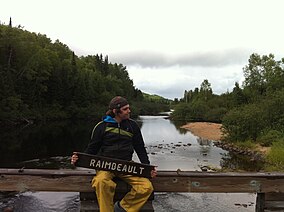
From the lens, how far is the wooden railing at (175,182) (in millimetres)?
4297

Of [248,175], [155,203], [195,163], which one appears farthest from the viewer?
[195,163]

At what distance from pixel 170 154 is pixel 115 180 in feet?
73.7

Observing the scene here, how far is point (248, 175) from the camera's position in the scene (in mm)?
4430

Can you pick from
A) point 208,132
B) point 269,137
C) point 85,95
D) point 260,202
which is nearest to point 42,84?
point 85,95

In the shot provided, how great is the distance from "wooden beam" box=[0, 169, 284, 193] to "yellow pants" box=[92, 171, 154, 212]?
0.80 feet

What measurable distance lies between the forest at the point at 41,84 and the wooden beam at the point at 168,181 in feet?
158

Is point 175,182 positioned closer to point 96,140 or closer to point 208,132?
point 96,140

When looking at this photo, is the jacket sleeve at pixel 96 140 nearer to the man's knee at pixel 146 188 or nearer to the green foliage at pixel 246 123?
the man's knee at pixel 146 188

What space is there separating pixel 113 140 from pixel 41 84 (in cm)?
6692

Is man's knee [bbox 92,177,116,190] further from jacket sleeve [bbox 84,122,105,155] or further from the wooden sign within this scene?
jacket sleeve [bbox 84,122,105,155]

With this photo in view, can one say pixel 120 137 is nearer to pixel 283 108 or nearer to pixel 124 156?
pixel 124 156

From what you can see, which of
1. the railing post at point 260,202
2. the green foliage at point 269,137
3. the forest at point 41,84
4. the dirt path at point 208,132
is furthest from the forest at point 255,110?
the forest at point 41,84

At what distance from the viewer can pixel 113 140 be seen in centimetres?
448

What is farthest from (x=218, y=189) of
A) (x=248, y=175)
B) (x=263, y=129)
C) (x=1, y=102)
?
(x=1, y=102)
